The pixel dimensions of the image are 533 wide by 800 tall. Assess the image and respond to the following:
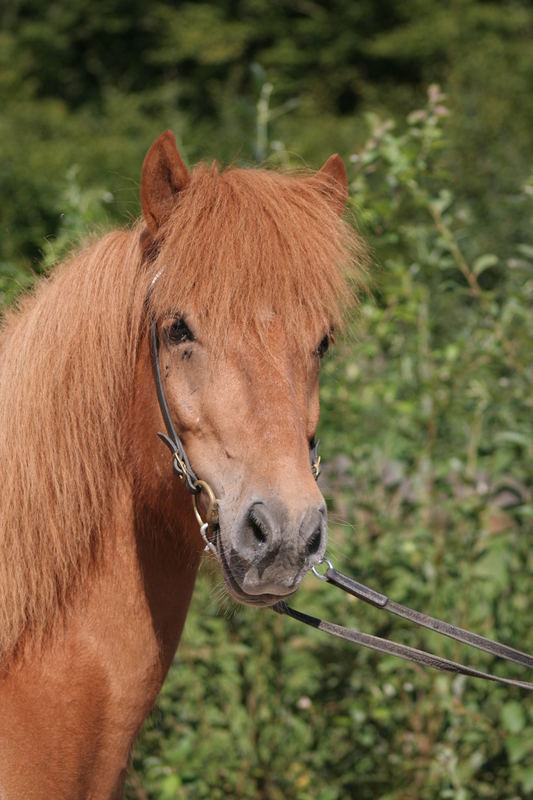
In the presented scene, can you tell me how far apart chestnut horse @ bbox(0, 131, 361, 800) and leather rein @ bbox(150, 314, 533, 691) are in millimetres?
33

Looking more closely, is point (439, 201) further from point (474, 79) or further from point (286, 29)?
point (286, 29)

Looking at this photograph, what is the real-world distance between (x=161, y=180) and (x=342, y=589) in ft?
4.30

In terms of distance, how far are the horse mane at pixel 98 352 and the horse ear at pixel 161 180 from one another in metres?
0.04

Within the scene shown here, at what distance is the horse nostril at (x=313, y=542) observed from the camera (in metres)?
2.07

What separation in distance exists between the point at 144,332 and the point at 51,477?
48cm

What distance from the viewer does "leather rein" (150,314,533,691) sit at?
2.26m

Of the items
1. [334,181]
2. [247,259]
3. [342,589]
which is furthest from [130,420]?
[334,181]

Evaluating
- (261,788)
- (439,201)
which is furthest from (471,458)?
(261,788)

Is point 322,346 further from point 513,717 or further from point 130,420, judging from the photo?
point 513,717

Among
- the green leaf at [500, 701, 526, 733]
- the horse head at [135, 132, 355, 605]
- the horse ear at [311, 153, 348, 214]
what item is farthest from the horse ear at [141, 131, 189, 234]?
the green leaf at [500, 701, 526, 733]

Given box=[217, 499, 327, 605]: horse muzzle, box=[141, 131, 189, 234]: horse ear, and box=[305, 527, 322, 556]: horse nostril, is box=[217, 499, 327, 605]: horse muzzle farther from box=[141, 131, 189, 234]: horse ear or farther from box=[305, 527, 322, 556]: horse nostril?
box=[141, 131, 189, 234]: horse ear

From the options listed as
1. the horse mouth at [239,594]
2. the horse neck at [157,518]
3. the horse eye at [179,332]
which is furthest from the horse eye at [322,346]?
the horse mouth at [239,594]

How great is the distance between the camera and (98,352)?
243 centimetres

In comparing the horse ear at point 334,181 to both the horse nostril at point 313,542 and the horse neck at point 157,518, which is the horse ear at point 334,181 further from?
the horse nostril at point 313,542
